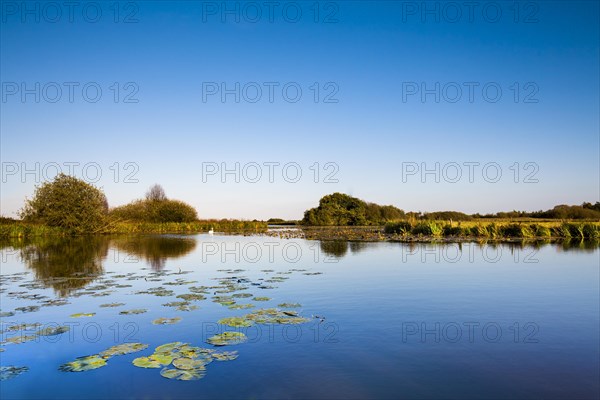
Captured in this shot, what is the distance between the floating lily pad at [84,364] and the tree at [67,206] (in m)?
37.0

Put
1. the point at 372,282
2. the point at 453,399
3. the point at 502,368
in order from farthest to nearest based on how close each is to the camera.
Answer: the point at 372,282 → the point at 502,368 → the point at 453,399

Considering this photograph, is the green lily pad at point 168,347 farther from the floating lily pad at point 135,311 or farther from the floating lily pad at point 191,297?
the floating lily pad at point 191,297

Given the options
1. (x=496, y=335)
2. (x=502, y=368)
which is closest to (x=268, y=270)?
(x=496, y=335)

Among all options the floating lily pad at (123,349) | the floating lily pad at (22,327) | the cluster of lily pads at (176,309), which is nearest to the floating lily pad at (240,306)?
the cluster of lily pads at (176,309)

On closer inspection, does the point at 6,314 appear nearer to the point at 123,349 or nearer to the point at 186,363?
Answer: the point at 123,349

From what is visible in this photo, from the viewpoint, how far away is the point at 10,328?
768 cm

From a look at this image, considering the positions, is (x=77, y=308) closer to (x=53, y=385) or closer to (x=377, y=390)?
(x=53, y=385)

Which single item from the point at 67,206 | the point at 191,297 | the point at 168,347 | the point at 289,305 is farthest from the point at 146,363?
the point at 67,206

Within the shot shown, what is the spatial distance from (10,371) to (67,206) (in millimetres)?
37040

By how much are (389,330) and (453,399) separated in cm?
277

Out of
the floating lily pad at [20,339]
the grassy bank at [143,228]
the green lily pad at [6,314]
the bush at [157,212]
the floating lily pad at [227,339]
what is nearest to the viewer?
the floating lily pad at [227,339]

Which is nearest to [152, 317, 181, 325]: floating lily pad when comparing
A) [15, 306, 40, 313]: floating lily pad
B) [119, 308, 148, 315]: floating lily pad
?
[119, 308, 148, 315]: floating lily pad

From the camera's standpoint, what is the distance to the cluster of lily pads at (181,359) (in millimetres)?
5434

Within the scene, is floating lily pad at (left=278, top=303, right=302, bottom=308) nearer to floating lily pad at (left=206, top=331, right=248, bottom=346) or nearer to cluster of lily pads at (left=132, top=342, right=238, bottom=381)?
floating lily pad at (left=206, top=331, right=248, bottom=346)
